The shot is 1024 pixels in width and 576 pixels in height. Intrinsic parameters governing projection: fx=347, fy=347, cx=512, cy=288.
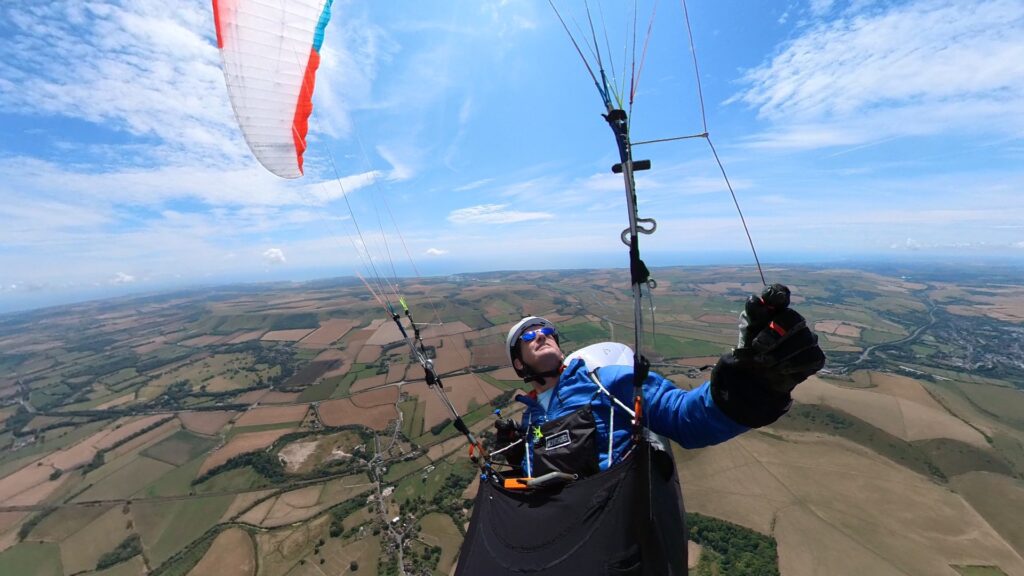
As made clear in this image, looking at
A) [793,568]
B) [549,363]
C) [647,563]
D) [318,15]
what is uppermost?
[318,15]

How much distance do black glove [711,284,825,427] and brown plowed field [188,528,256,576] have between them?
26082mm

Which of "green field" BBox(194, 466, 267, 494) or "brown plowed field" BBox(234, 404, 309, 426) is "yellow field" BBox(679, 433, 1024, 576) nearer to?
"green field" BBox(194, 466, 267, 494)

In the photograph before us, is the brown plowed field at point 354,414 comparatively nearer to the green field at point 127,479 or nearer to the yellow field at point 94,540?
the green field at point 127,479

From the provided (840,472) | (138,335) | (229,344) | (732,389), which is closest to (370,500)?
(732,389)

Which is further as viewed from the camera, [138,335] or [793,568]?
[138,335]

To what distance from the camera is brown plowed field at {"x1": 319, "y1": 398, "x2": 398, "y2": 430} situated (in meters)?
32.1

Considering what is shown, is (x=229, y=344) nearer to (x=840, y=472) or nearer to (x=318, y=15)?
(x=318, y=15)

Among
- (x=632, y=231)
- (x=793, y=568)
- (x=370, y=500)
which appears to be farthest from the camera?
(x=370, y=500)

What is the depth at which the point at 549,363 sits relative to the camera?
3273 mm

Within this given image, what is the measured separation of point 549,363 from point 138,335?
125 meters

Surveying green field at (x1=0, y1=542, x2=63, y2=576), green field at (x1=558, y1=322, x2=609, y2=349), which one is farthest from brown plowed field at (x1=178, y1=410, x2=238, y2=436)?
green field at (x1=558, y1=322, x2=609, y2=349)

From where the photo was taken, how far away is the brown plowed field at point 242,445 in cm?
2811

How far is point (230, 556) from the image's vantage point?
63.4ft

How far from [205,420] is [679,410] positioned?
1945 inches
